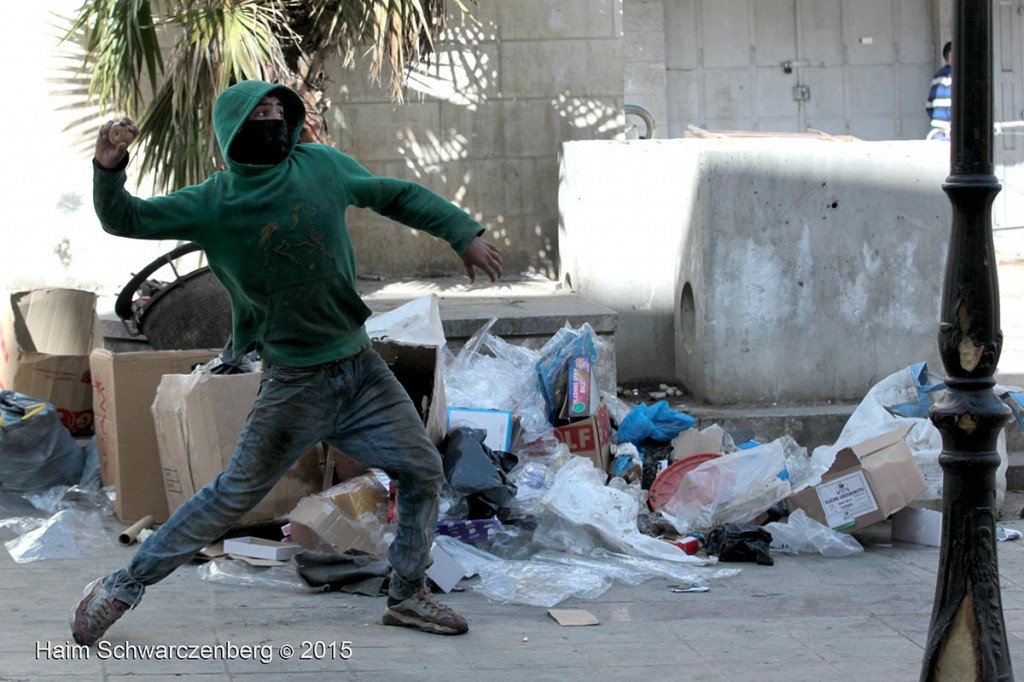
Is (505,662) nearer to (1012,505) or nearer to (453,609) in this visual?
(453,609)

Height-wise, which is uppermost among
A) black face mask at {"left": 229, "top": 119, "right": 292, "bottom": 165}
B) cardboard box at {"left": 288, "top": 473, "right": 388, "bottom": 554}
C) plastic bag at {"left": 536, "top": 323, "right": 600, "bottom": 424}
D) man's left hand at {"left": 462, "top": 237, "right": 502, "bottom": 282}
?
black face mask at {"left": 229, "top": 119, "right": 292, "bottom": 165}

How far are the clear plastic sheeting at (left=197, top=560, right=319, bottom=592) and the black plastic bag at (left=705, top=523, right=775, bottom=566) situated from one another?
1.72m

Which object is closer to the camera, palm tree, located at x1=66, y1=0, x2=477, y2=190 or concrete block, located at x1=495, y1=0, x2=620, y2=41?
palm tree, located at x1=66, y1=0, x2=477, y2=190

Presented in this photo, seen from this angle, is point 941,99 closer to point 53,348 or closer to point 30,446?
point 53,348

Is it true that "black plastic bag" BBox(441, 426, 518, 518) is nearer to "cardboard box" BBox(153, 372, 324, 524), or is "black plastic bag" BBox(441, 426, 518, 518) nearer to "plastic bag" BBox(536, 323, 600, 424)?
"cardboard box" BBox(153, 372, 324, 524)

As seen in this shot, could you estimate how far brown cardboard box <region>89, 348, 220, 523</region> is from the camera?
548 cm

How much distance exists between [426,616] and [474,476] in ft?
3.74

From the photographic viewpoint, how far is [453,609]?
447 centimetres

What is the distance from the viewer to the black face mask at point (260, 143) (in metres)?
3.83

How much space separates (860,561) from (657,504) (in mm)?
Answer: 926

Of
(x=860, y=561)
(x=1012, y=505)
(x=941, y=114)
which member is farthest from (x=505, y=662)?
(x=941, y=114)

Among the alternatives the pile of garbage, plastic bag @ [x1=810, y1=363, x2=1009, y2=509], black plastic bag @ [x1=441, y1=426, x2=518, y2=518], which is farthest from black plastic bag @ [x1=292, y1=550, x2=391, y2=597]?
plastic bag @ [x1=810, y1=363, x2=1009, y2=509]

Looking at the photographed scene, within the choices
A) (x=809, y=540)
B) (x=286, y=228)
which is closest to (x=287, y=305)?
(x=286, y=228)

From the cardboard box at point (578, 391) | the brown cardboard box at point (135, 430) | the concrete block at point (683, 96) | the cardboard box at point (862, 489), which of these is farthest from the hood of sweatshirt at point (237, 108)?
the concrete block at point (683, 96)
